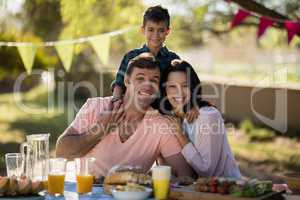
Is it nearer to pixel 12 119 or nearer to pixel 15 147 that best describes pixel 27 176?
pixel 15 147

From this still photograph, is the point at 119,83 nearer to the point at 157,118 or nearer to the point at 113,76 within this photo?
the point at 157,118

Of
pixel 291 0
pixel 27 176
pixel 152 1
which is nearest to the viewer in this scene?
pixel 27 176

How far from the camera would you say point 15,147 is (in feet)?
30.9

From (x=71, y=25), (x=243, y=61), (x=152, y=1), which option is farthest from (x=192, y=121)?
(x=243, y=61)

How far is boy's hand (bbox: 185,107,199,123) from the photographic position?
2.80 metres

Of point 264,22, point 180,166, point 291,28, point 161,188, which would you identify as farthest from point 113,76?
point 161,188

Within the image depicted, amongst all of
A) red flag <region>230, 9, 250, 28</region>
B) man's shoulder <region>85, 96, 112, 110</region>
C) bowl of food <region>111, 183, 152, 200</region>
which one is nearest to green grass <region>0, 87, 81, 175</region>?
red flag <region>230, 9, 250, 28</region>

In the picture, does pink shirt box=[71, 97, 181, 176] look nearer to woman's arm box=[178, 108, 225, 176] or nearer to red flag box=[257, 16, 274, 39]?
woman's arm box=[178, 108, 225, 176]

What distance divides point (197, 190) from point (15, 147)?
24.4ft

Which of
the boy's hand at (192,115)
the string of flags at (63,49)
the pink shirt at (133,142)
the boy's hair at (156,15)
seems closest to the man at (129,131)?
the pink shirt at (133,142)

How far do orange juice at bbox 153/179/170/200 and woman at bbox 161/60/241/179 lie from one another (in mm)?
389

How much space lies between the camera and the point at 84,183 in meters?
2.43

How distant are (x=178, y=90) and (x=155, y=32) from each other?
2.29 ft

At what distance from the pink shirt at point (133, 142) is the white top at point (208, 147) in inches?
3.2
